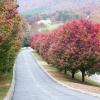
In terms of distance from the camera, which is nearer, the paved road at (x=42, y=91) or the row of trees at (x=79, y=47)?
the paved road at (x=42, y=91)

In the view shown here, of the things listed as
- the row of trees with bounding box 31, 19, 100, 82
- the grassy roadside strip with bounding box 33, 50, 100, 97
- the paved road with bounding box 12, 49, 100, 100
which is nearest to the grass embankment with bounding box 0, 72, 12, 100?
the paved road with bounding box 12, 49, 100, 100

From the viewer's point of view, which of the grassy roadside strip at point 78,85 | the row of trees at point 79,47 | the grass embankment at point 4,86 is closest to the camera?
the grass embankment at point 4,86

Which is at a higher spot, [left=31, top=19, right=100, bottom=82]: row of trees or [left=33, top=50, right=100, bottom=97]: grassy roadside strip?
[left=31, top=19, right=100, bottom=82]: row of trees

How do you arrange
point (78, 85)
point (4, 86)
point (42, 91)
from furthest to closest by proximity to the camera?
Result: point (78, 85) < point (4, 86) < point (42, 91)

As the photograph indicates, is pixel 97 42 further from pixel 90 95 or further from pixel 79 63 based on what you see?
pixel 90 95

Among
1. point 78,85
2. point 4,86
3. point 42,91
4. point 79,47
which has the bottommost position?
point 78,85

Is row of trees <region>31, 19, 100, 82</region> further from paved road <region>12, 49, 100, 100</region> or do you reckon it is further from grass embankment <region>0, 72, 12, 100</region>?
grass embankment <region>0, 72, 12, 100</region>

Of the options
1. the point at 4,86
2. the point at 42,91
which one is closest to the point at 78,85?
the point at 42,91

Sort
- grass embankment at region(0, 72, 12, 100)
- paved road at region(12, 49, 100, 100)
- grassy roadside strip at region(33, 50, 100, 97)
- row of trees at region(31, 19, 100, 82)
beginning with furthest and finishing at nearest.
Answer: row of trees at region(31, 19, 100, 82), grassy roadside strip at region(33, 50, 100, 97), paved road at region(12, 49, 100, 100), grass embankment at region(0, 72, 12, 100)

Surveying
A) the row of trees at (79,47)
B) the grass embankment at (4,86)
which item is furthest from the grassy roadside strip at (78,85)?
the grass embankment at (4,86)

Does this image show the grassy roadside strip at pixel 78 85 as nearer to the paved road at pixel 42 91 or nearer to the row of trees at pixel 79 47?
the paved road at pixel 42 91

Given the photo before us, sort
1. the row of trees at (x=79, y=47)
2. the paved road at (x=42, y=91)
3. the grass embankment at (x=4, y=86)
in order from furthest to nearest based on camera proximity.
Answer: the row of trees at (x=79, y=47), the paved road at (x=42, y=91), the grass embankment at (x=4, y=86)

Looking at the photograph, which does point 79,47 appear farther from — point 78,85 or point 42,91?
point 42,91

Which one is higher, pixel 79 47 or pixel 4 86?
pixel 79 47
